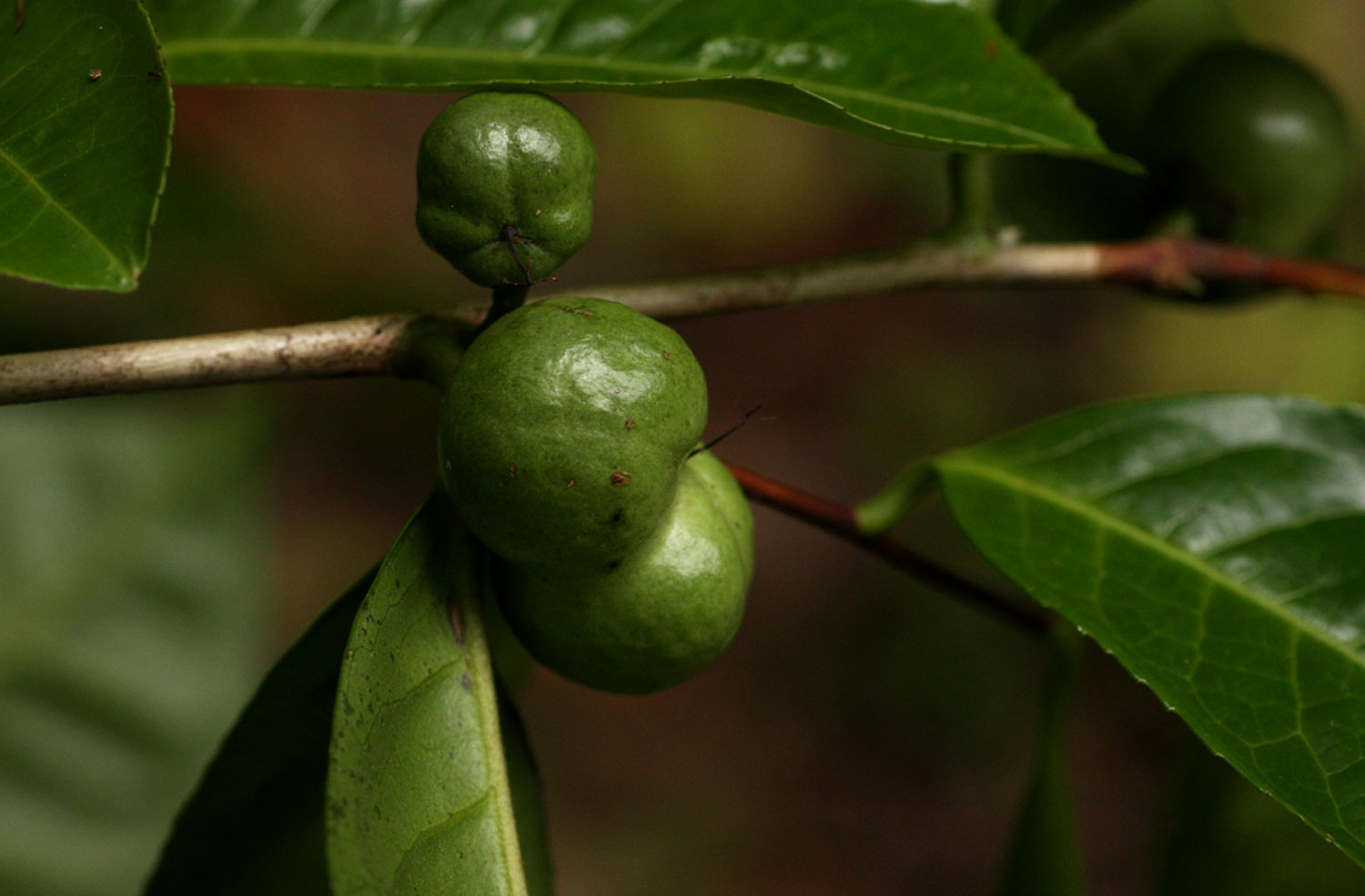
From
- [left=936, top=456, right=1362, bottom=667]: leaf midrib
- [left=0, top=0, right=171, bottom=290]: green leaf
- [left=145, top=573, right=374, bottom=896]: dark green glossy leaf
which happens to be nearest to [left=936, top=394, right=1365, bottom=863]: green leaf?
[left=936, top=456, right=1362, bottom=667]: leaf midrib

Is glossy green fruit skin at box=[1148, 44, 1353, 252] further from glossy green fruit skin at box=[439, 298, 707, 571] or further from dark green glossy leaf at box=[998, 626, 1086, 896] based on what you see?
glossy green fruit skin at box=[439, 298, 707, 571]

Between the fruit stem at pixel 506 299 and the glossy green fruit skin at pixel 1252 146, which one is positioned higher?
the fruit stem at pixel 506 299

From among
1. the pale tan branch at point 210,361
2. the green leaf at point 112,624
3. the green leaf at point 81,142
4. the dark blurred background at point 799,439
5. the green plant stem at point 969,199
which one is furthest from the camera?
the dark blurred background at point 799,439

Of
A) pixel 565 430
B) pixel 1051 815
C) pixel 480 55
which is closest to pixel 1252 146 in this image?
pixel 1051 815

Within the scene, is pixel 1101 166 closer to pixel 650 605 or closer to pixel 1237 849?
pixel 1237 849

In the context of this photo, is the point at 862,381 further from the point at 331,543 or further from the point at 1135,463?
the point at 1135,463

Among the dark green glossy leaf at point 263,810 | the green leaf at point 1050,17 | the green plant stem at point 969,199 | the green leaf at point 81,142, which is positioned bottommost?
the dark green glossy leaf at point 263,810

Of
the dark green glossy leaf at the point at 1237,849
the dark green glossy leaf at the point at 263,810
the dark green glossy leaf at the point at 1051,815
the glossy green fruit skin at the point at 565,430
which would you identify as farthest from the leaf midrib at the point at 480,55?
the dark green glossy leaf at the point at 1237,849

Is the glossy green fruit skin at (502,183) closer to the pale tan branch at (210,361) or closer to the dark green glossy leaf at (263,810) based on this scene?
the pale tan branch at (210,361)
